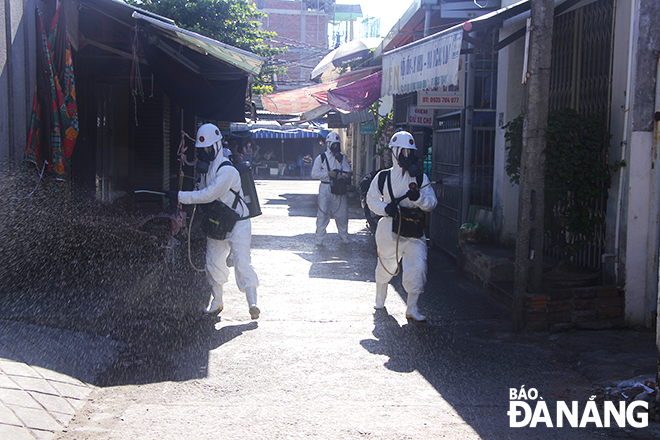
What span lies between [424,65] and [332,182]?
3433mm

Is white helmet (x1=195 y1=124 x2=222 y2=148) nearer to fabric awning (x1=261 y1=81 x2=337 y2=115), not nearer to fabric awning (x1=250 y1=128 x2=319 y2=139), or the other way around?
fabric awning (x1=261 y1=81 x2=337 y2=115)

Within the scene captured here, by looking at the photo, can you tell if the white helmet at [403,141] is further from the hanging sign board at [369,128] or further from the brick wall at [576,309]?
the hanging sign board at [369,128]

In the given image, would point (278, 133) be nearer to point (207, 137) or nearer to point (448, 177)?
point (448, 177)

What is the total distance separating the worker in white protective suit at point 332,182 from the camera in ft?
36.8

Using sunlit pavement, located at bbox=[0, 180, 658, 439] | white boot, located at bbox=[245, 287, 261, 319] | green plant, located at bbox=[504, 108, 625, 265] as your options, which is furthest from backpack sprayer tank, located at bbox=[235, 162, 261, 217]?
green plant, located at bbox=[504, 108, 625, 265]

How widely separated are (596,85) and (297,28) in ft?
198

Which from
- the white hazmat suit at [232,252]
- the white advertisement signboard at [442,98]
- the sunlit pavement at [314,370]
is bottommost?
the sunlit pavement at [314,370]

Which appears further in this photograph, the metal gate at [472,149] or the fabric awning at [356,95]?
the fabric awning at [356,95]

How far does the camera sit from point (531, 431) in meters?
3.77

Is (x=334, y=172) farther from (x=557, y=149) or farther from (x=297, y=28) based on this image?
(x=297, y=28)

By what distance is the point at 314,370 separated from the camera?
482 cm

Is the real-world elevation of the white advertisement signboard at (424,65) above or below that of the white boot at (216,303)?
above

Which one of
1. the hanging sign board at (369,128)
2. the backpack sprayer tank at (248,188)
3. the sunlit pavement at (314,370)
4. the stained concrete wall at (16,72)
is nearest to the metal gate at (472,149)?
the sunlit pavement at (314,370)

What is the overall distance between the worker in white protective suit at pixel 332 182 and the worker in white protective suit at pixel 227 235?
4853mm
